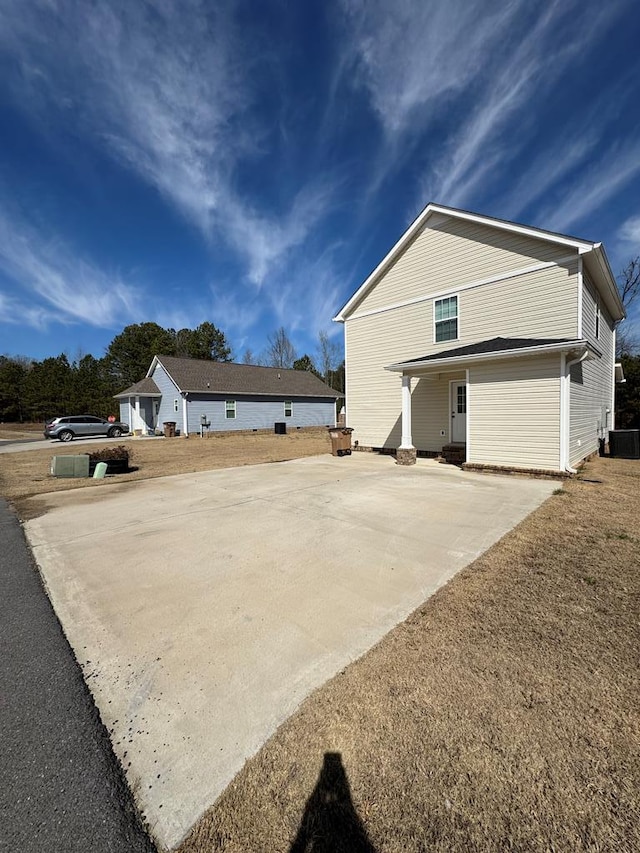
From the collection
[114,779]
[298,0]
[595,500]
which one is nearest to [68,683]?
[114,779]

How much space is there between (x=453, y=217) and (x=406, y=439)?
7.36 m

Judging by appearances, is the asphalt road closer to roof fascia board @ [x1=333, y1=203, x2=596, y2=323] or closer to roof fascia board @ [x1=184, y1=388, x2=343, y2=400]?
roof fascia board @ [x1=333, y1=203, x2=596, y2=323]

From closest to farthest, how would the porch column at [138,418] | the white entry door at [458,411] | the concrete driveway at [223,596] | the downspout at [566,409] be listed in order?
the concrete driveway at [223,596] → the downspout at [566,409] → the white entry door at [458,411] → the porch column at [138,418]

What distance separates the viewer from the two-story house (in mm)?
8773

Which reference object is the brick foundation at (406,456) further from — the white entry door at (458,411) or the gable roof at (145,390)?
the gable roof at (145,390)

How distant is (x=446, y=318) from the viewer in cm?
1184

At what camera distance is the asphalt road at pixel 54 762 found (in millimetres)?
1387

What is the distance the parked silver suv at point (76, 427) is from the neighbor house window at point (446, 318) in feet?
72.0

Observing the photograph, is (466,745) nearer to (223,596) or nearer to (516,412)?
(223,596)

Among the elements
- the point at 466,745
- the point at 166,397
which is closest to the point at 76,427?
the point at 166,397

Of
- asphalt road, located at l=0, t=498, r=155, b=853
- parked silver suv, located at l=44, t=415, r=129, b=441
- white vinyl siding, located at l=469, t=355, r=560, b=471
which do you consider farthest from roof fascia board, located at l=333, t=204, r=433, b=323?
parked silver suv, located at l=44, t=415, r=129, b=441

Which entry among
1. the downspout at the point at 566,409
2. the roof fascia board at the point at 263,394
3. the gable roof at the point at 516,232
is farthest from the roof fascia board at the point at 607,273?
the roof fascia board at the point at 263,394

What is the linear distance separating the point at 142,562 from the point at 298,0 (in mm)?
12729

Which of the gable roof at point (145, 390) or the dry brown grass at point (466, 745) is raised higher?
the gable roof at point (145, 390)
